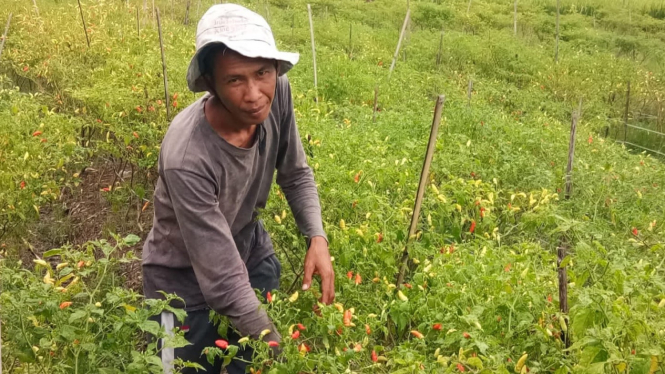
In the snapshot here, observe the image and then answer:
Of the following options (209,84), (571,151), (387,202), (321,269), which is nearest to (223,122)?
(209,84)

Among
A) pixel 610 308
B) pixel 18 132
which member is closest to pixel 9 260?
pixel 18 132

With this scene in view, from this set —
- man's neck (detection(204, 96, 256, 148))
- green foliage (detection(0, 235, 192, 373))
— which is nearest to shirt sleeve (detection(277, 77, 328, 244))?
man's neck (detection(204, 96, 256, 148))

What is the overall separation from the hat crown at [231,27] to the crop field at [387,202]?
582 millimetres

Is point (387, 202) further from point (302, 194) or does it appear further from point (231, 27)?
point (231, 27)

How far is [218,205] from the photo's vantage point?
1.78 meters

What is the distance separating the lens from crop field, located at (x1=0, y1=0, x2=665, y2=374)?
1.71 meters

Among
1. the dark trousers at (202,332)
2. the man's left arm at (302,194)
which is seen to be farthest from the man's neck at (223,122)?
the dark trousers at (202,332)

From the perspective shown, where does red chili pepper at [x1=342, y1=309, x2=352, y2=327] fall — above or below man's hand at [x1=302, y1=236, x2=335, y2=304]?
below

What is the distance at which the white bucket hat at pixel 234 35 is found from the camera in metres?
1.63

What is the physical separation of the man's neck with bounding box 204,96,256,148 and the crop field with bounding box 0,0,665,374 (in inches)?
15.8

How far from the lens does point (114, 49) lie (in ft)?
17.7

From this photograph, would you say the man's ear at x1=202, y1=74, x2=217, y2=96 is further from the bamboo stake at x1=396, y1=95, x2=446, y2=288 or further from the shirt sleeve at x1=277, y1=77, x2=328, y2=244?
the bamboo stake at x1=396, y1=95, x2=446, y2=288

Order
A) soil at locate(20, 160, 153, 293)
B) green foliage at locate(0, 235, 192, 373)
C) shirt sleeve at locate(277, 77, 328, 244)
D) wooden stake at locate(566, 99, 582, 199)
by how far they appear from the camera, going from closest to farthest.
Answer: green foliage at locate(0, 235, 192, 373)
shirt sleeve at locate(277, 77, 328, 244)
wooden stake at locate(566, 99, 582, 199)
soil at locate(20, 160, 153, 293)

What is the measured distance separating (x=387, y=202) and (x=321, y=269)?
1257 mm
